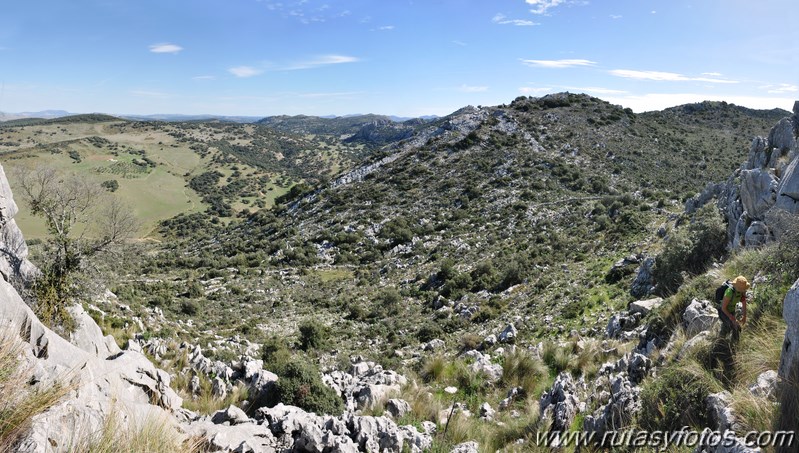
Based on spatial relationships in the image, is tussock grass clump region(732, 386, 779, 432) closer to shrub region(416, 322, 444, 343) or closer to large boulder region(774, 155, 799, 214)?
large boulder region(774, 155, 799, 214)

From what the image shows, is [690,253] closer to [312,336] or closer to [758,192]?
[758,192]

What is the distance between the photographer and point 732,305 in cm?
570

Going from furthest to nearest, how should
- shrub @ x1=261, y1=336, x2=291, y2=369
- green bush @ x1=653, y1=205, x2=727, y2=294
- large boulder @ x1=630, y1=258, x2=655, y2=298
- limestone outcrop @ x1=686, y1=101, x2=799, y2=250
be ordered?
shrub @ x1=261, y1=336, x2=291, y2=369 < large boulder @ x1=630, y1=258, x2=655, y2=298 < green bush @ x1=653, y1=205, x2=727, y2=294 < limestone outcrop @ x1=686, y1=101, x2=799, y2=250

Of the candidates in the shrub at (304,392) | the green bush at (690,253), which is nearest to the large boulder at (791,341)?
the shrub at (304,392)

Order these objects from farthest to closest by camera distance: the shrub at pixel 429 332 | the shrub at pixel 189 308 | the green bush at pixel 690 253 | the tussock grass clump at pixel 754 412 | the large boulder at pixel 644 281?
the shrub at pixel 189 308 < the shrub at pixel 429 332 < the large boulder at pixel 644 281 < the green bush at pixel 690 253 < the tussock grass clump at pixel 754 412

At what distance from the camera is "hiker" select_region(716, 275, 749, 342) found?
5574 mm

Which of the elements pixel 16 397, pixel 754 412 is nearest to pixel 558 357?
pixel 754 412

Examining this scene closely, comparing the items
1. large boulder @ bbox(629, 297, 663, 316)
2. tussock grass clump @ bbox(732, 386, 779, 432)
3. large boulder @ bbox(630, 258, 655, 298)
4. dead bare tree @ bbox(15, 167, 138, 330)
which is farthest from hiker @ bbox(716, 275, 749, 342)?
dead bare tree @ bbox(15, 167, 138, 330)

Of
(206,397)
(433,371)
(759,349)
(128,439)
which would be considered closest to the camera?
(128,439)

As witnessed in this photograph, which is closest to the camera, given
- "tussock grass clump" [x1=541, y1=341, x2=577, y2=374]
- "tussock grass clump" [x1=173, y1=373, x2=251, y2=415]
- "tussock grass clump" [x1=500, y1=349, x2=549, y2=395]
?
"tussock grass clump" [x1=173, y1=373, x2=251, y2=415]

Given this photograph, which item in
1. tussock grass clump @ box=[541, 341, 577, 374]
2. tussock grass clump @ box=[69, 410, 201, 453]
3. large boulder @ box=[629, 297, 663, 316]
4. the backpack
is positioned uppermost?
the backpack

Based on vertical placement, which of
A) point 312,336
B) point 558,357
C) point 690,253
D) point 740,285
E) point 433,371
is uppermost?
point 740,285

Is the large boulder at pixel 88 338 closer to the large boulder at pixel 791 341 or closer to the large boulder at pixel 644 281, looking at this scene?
the large boulder at pixel 791 341

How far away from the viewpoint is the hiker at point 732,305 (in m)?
5.57
